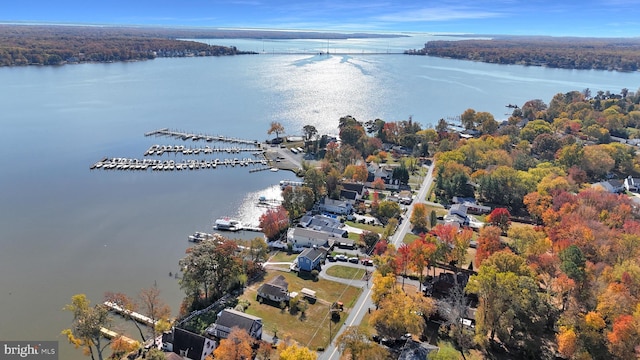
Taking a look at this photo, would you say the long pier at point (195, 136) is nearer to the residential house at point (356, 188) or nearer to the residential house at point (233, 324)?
the residential house at point (356, 188)

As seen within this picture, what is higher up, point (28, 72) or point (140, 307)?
point (28, 72)

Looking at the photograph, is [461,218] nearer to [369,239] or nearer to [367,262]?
[369,239]

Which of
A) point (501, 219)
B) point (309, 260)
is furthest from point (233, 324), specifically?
point (501, 219)

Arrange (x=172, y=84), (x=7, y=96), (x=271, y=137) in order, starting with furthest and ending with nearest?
(x=172, y=84), (x=7, y=96), (x=271, y=137)

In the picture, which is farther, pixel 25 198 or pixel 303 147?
pixel 303 147

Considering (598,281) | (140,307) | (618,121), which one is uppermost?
(618,121)

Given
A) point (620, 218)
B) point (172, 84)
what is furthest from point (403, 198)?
point (172, 84)

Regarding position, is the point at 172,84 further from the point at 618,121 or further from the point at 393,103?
the point at 618,121

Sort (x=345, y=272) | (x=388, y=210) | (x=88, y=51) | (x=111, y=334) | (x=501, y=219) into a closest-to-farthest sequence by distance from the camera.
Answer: (x=111, y=334)
(x=345, y=272)
(x=501, y=219)
(x=388, y=210)
(x=88, y=51)
